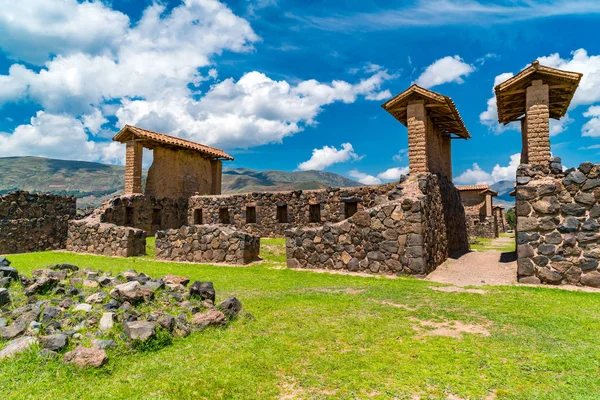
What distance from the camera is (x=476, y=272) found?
11.2 m

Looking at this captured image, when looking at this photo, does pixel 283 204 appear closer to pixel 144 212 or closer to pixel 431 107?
pixel 144 212

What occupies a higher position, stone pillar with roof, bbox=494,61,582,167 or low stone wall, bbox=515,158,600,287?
stone pillar with roof, bbox=494,61,582,167

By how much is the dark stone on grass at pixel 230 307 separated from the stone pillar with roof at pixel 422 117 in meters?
10.2

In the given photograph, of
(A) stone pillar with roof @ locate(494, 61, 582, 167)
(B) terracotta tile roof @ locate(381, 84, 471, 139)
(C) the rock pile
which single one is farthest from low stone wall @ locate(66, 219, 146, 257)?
(A) stone pillar with roof @ locate(494, 61, 582, 167)

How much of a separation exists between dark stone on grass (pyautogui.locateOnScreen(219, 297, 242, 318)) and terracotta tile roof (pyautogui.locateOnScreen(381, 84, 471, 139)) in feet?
37.7

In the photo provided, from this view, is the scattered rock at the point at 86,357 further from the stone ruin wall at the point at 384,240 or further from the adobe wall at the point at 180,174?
the adobe wall at the point at 180,174

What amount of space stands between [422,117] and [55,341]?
1353 cm

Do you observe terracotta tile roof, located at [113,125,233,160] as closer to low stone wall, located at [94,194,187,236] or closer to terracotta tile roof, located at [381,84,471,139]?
low stone wall, located at [94,194,187,236]

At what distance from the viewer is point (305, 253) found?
39.4 ft

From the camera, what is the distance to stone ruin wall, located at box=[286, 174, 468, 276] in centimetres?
1039

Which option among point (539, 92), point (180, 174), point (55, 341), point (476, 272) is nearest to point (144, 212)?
point (180, 174)

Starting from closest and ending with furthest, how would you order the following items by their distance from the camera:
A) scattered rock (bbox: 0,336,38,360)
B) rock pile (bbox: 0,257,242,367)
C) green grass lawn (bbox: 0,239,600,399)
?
green grass lawn (bbox: 0,239,600,399) < scattered rock (bbox: 0,336,38,360) < rock pile (bbox: 0,257,242,367)

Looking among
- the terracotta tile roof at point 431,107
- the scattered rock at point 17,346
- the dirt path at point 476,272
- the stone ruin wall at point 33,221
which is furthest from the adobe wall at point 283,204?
the scattered rock at point 17,346

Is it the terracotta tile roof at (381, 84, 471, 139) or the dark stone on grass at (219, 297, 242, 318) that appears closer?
the dark stone on grass at (219, 297, 242, 318)
